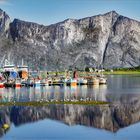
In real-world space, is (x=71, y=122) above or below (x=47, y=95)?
below

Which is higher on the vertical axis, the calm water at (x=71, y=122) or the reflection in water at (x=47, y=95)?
the reflection in water at (x=47, y=95)

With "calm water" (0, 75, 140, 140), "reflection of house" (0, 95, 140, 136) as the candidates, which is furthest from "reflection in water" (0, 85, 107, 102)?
"calm water" (0, 75, 140, 140)

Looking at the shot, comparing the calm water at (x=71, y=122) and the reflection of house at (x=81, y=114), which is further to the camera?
the reflection of house at (x=81, y=114)

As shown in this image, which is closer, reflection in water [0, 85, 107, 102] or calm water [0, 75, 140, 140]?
calm water [0, 75, 140, 140]

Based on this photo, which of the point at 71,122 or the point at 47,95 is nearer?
the point at 71,122

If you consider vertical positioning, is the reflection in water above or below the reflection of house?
above

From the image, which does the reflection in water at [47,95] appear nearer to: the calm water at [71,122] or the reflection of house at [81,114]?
the reflection of house at [81,114]

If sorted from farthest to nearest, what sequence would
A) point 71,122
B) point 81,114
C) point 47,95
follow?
point 47,95 < point 81,114 < point 71,122

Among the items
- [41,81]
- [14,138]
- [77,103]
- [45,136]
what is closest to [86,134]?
[45,136]

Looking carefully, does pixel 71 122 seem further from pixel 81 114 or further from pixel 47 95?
pixel 47 95

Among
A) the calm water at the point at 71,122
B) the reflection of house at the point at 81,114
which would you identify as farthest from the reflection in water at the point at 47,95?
the calm water at the point at 71,122

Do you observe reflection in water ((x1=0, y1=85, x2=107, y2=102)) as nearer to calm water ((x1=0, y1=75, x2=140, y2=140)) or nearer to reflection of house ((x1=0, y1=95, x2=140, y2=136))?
reflection of house ((x1=0, y1=95, x2=140, y2=136))

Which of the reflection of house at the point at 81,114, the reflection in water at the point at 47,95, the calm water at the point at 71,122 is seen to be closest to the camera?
the calm water at the point at 71,122

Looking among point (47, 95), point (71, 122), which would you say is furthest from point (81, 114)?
point (47, 95)
